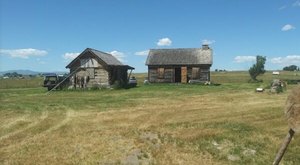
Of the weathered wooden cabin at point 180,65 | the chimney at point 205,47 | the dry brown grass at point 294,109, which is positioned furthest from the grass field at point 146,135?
the chimney at point 205,47

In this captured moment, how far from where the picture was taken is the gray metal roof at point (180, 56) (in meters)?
45.7

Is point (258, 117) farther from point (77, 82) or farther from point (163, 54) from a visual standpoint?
point (163, 54)

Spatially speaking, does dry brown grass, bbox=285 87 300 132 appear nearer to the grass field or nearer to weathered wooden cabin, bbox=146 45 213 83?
the grass field

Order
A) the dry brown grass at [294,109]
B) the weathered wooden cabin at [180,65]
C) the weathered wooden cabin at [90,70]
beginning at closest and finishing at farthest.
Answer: the dry brown grass at [294,109]
the weathered wooden cabin at [90,70]
the weathered wooden cabin at [180,65]

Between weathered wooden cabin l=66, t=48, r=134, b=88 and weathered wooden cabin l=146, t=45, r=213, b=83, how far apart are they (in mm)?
8821

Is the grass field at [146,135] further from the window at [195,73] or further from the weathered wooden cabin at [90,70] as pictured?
the window at [195,73]

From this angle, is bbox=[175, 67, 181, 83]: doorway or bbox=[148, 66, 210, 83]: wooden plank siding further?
bbox=[175, 67, 181, 83]: doorway

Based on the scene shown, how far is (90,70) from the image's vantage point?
38688 millimetres

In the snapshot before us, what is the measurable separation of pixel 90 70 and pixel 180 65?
40.3 ft

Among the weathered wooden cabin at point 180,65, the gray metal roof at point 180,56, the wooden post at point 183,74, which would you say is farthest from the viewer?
the gray metal roof at point 180,56

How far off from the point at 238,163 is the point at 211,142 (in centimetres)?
244

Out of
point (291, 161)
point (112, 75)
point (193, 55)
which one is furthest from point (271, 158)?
point (193, 55)

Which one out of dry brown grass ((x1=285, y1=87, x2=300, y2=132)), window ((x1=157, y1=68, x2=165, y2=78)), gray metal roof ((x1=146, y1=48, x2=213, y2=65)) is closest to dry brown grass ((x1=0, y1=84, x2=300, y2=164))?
dry brown grass ((x1=285, y1=87, x2=300, y2=132))

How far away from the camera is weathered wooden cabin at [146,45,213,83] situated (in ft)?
149
